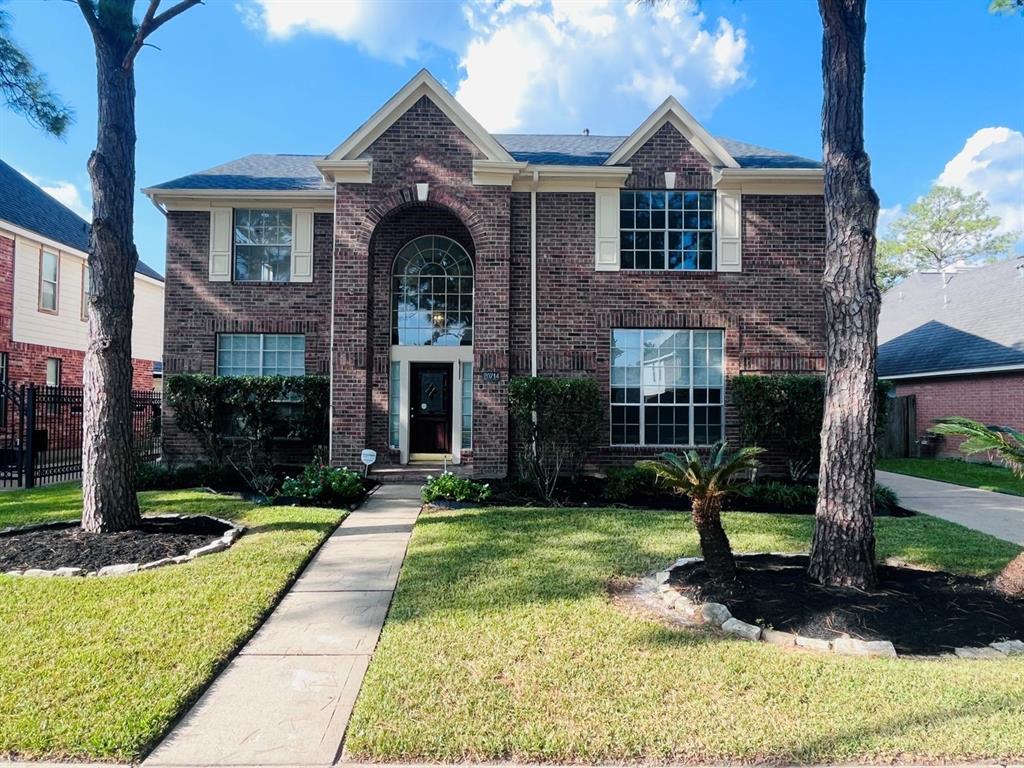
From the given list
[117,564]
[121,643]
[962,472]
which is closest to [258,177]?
[117,564]

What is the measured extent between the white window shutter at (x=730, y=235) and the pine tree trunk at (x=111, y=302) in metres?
9.60

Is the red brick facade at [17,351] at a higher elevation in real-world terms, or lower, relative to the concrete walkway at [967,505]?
higher

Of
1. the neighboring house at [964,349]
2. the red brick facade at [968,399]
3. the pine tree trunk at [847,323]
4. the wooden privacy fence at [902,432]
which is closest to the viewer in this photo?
the pine tree trunk at [847,323]

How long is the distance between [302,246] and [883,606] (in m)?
11.1

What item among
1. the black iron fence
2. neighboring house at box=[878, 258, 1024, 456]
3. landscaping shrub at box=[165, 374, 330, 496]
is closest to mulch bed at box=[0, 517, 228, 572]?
the black iron fence

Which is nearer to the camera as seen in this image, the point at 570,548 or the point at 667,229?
the point at 570,548

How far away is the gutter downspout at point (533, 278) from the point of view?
10797mm

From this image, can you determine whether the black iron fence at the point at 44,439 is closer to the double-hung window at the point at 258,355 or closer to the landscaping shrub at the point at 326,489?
the double-hung window at the point at 258,355

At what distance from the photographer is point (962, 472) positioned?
44.2 feet

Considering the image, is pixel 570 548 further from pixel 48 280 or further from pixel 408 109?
pixel 48 280

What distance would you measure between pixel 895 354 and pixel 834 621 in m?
19.5

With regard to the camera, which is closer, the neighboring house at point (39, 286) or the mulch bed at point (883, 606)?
the mulch bed at point (883, 606)

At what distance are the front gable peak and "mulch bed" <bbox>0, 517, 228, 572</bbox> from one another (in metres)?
9.27

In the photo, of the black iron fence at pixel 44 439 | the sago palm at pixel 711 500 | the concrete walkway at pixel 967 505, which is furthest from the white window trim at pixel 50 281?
the concrete walkway at pixel 967 505
